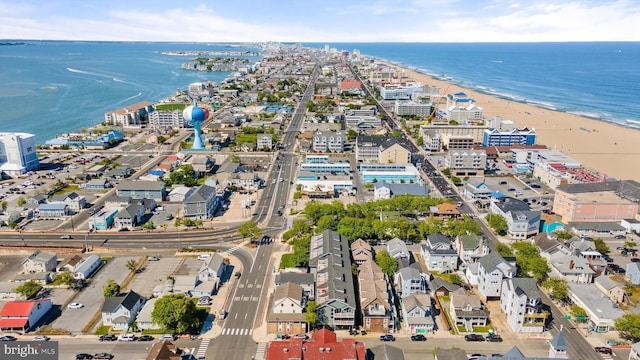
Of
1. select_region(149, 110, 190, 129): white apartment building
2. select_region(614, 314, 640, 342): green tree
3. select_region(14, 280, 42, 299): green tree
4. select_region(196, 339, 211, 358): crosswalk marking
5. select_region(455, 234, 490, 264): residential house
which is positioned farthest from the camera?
select_region(149, 110, 190, 129): white apartment building

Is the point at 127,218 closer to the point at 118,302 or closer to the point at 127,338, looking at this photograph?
the point at 118,302

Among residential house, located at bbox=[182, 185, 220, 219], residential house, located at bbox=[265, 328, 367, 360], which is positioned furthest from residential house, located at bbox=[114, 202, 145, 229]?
residential house, located at bbox=[265, 328, 367, 360]

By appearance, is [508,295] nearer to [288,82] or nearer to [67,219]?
[67,219]

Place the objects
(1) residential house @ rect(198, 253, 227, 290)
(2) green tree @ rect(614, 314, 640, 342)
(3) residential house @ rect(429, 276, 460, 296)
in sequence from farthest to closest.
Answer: (1) residential house @ rect(198, 253, 227, 290) → (3) residential house @ rect(429, 276, 460, 296) → (2) green tree @ rect(614, 314, 640, 342)

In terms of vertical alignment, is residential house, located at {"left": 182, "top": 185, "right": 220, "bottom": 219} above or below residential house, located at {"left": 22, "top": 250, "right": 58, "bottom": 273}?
above

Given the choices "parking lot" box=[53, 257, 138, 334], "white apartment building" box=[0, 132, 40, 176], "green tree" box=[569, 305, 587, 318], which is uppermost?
"white apartment building" box=[0, 132, 40, 176]

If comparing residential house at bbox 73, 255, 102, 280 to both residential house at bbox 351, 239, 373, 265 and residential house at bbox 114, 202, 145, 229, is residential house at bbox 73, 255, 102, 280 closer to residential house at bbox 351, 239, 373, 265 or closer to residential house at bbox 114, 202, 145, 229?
residential house at bbox 114, 202, 145, 229
